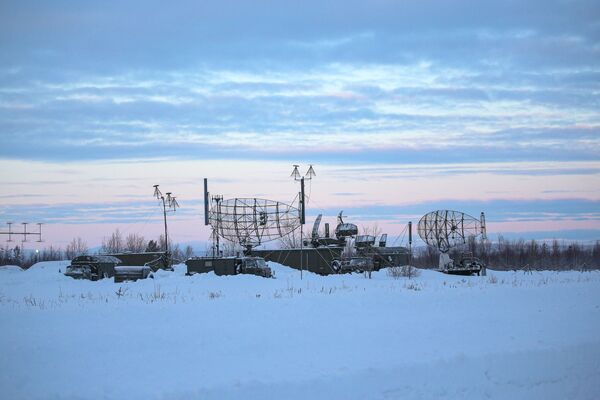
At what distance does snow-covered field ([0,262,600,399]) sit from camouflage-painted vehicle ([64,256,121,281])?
22.5m

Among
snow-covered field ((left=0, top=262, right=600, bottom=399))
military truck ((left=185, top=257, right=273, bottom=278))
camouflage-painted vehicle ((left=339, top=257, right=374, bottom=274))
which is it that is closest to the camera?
snow-covered field ((left=0, top=262, right=600, bottom=399))

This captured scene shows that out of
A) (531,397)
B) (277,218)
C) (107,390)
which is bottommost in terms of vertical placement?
(531,397)

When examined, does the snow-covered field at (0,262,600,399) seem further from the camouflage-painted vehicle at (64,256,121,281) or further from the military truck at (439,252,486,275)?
the military truck at (439,252,486,275)

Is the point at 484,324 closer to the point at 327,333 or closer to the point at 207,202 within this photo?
the point at 327,333

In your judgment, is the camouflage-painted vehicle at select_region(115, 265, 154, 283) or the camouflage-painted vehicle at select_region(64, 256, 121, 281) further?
the camouflage-painted vehicle at select_region(64, 256, 121, 281)

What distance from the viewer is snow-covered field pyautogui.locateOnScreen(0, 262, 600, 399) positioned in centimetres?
1286

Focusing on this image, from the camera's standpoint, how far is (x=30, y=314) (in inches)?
695

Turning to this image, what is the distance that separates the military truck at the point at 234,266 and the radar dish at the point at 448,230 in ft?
60.8

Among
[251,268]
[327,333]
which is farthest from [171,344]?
[251,268]

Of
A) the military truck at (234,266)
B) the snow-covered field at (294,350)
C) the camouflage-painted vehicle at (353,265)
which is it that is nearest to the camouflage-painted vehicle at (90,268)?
the military truck at (234,266)

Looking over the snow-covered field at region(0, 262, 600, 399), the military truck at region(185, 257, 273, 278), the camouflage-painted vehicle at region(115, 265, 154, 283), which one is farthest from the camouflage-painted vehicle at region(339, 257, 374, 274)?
the snow-covered field at region(0, 262, 600, 399)

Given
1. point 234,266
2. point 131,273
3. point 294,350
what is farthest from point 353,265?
point 294,350

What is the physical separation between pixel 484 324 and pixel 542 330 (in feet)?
5.43

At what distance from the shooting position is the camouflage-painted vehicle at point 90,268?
4306cm
